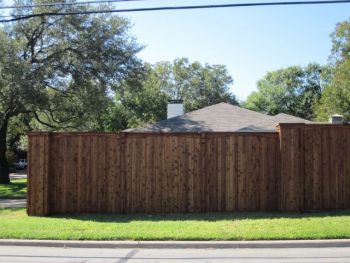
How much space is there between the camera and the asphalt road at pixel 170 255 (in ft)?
28.0

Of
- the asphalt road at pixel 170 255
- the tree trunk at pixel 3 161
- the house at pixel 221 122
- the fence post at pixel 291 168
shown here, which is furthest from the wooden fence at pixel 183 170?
the tree trunk at pixel 3 161

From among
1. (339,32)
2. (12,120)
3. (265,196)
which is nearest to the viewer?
(265,196)

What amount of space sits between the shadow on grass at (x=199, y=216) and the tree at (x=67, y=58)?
43.0 feet

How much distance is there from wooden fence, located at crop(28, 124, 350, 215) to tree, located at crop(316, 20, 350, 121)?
29431 millimetres

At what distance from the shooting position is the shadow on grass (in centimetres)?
1238

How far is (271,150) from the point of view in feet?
44.9

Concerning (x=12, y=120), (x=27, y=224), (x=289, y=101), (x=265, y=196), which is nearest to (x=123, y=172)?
(x=27, y=224)

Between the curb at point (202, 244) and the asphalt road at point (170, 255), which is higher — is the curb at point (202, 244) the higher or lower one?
the higher one

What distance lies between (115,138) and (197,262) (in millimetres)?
6140

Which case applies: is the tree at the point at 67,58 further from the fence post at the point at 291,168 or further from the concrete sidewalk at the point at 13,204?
the fence post at the point at 291,168

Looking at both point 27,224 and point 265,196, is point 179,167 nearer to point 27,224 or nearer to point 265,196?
point 265,196

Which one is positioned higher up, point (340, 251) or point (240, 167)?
point (240, 167)

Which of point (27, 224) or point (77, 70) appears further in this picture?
point (77, 70)

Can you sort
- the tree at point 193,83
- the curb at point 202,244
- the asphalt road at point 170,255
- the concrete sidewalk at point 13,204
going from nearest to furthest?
1. the asphalt road at point 170,255
2. the curb at point 202,244
3. the concrete sidewalk at point 13,204
4. the tree at point 193,83
